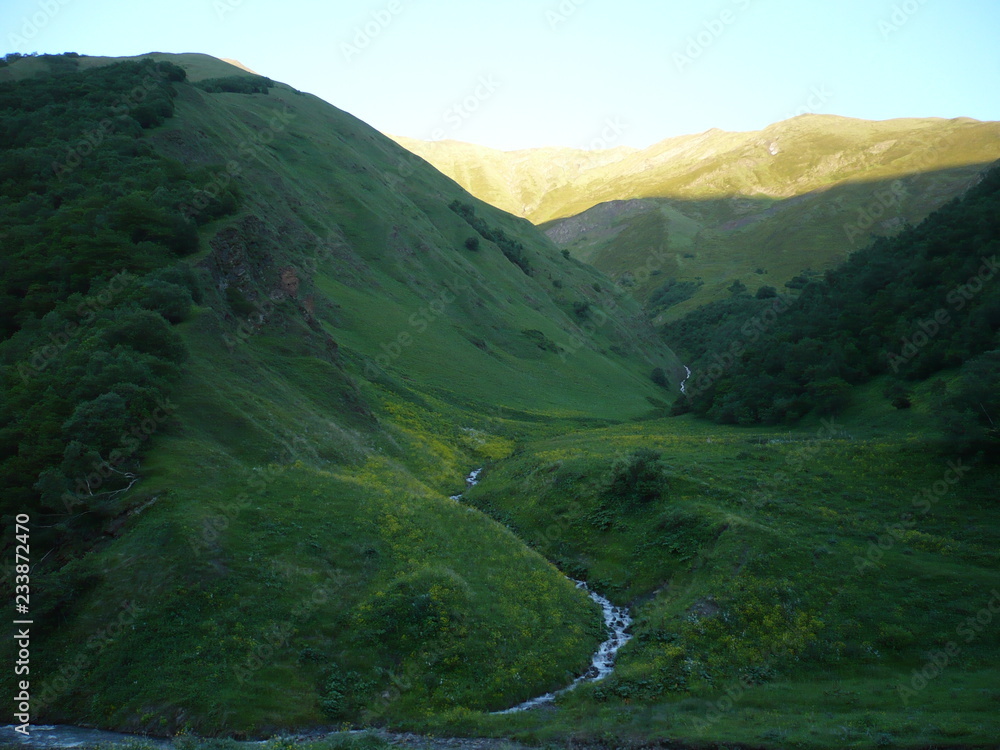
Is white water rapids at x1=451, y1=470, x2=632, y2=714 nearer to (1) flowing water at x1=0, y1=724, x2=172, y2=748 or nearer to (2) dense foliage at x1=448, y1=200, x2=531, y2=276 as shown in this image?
(1) flowing water at x1=0, y1=724, x2=172, y2=748

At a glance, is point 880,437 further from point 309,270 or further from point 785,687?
point 309,270

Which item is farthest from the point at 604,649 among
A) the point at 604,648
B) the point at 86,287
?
the point at 86,287

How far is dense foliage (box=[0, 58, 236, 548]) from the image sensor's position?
1238 inches

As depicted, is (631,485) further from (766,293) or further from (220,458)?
(766,293)

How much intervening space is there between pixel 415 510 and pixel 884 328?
195 ft

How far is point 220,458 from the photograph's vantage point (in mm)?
36938

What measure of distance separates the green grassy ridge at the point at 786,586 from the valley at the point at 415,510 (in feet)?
0.60

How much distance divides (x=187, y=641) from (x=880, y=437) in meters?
54.8

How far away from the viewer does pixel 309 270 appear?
8488 cm

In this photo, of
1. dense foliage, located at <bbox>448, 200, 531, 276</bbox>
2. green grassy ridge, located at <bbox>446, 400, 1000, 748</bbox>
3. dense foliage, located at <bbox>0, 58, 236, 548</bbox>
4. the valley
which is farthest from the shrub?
dense foliage, located at <bbox>448, 200, 531, 276</bbox>

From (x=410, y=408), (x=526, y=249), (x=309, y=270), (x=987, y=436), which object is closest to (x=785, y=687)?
(x=987, y=436)

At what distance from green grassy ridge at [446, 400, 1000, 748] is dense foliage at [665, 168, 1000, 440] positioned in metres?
11.3

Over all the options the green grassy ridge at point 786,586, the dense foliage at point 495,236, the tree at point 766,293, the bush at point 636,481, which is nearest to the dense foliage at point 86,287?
the green grassy ridge at point 786,586

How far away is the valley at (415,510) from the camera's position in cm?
2558
